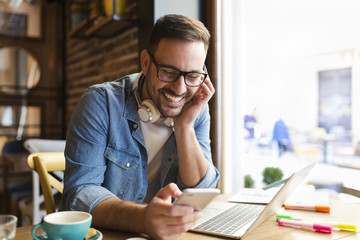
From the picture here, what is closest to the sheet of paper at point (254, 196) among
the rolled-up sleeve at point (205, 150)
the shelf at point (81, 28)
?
the rolled-up sleeve at point (205, 150)

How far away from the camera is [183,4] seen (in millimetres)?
2154

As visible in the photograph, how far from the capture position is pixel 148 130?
4.54 feet

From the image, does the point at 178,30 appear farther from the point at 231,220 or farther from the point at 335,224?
the point at 335,224

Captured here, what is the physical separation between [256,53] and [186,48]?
5161mm

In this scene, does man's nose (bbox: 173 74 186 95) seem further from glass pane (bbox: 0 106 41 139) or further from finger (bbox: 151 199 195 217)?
glass pane (bbox: 0 106 41 139)

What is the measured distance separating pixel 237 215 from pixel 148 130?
0.53 meters

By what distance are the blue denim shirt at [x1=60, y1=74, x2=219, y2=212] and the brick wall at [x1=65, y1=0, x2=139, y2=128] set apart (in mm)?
1166

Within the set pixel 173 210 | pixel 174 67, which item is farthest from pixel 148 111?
pixel 173 210

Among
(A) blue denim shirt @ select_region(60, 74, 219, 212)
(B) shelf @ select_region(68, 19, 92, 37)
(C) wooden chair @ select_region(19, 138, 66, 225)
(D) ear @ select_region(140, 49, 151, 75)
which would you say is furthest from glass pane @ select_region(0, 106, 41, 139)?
(D) ear @ select_region(140, 49, 151, 75)

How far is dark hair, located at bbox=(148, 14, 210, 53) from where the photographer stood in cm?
118

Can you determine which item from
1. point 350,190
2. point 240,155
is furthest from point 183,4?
point 350,190

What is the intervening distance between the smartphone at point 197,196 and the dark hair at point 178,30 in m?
0.66

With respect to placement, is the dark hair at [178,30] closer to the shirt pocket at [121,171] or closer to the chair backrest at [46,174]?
the shirt pocket at [121,171]

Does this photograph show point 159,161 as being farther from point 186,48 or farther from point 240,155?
point 240,155
